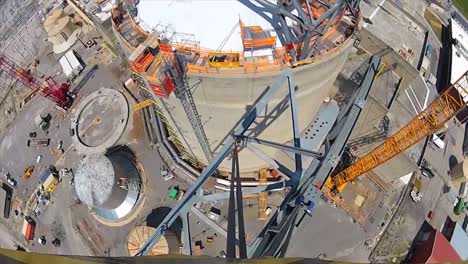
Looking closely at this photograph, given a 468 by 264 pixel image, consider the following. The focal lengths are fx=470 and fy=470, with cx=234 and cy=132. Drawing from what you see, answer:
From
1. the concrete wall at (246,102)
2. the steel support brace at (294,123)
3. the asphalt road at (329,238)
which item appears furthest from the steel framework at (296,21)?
the asphalt road at (329,238)

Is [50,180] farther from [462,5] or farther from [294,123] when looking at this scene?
[462,5]

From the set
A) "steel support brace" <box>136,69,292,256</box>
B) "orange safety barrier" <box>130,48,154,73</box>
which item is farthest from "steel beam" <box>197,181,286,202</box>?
"orange safety barrier" <box>130,48,154,73</box>

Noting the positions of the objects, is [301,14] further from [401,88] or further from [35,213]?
[35,213]

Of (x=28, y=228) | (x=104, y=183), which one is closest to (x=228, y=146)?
(x=104, y=183)

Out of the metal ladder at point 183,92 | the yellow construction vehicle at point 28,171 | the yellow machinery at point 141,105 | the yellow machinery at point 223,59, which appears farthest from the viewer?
the yellow construction vehicle at point 28,171

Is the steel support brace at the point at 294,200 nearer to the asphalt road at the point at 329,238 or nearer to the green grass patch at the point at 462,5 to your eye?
the asphalt road at the point at 329,238

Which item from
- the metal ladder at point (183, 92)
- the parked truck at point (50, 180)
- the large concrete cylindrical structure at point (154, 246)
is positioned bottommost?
the large concrete cylindrical structure at point (154, 246)

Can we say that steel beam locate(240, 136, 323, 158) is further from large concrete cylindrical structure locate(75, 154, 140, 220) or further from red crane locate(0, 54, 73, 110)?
red crane locate(0, 54, 73, 110)
